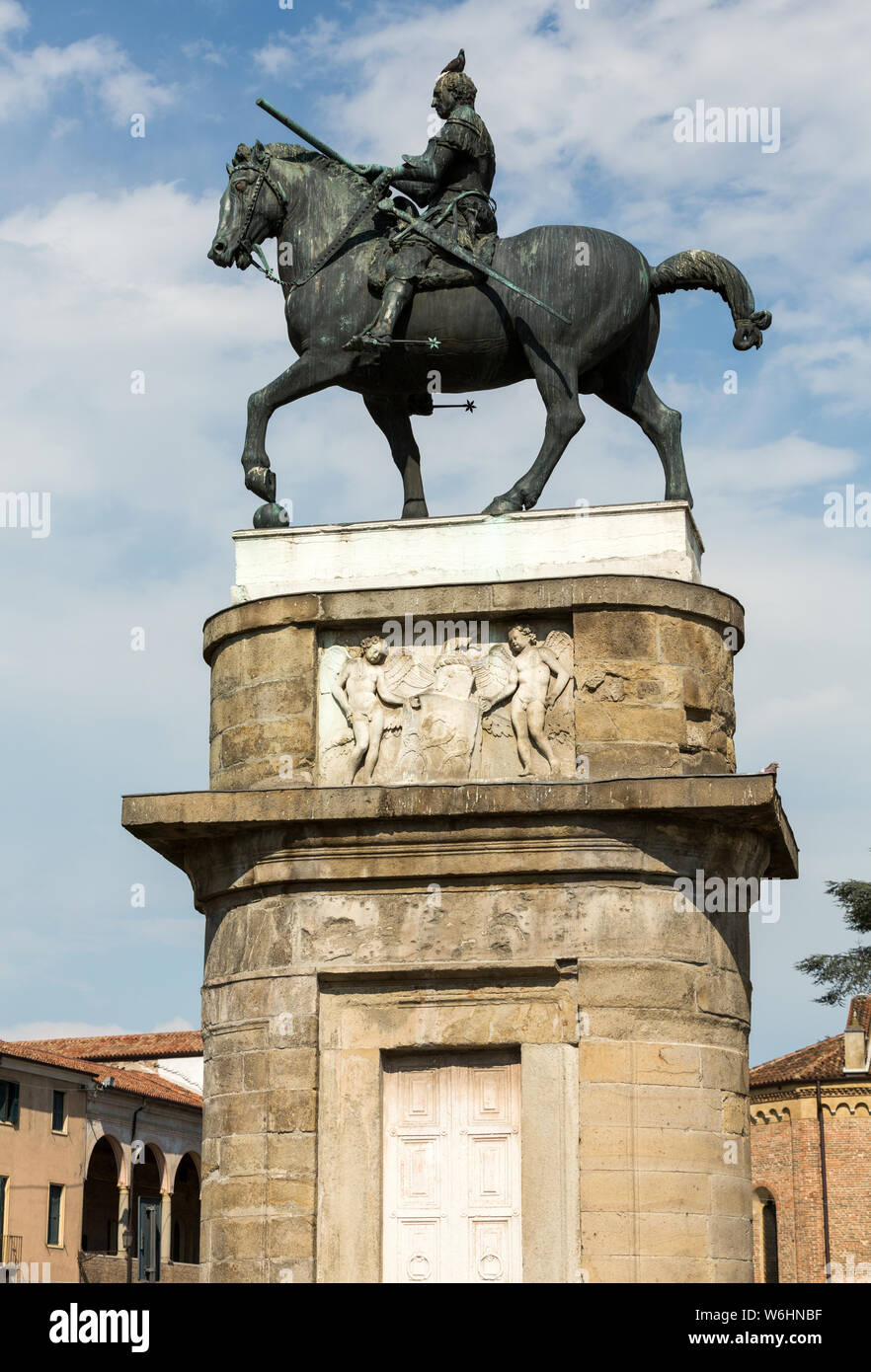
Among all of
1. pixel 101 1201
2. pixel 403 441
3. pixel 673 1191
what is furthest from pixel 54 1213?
pixel 673 1191

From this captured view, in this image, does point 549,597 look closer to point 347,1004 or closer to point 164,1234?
point 347,1004

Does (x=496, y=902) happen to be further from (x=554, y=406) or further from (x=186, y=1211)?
(x=186, y=1211)

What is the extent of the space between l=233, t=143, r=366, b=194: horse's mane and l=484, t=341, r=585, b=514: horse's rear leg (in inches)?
82.6

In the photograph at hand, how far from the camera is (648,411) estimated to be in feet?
52.3

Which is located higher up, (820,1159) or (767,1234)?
(820,1159)

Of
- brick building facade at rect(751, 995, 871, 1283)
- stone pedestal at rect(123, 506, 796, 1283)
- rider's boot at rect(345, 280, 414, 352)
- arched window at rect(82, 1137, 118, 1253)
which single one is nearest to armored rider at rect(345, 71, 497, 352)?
rider's boot at rect(345, 280, 414, 352)

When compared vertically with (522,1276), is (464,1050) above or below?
above

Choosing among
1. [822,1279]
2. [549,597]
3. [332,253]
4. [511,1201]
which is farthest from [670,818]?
[822,1279]

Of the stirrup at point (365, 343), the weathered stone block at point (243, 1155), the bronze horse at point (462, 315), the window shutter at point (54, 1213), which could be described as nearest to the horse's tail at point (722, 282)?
the bronze horse at point (462, 315)

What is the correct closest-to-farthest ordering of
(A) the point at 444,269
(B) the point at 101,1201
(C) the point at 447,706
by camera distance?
(C) the point at 447,706
(A) the point at 444,269
(B) the point at 101,1201

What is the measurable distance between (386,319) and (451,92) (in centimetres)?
212

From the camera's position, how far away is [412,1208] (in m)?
13.6

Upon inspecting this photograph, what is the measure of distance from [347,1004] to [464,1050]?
34.9 inches
